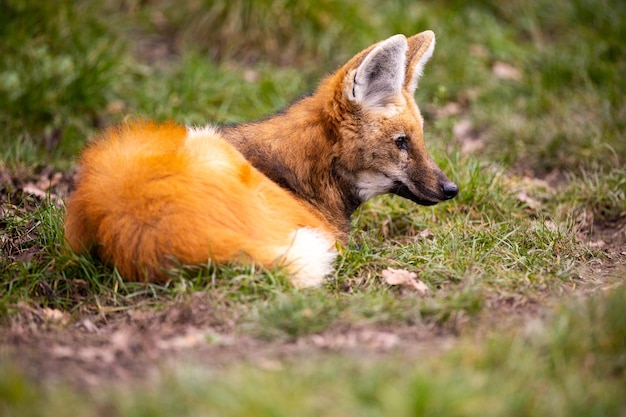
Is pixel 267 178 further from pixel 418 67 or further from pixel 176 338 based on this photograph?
pixel 418 67

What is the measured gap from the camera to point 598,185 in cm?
543

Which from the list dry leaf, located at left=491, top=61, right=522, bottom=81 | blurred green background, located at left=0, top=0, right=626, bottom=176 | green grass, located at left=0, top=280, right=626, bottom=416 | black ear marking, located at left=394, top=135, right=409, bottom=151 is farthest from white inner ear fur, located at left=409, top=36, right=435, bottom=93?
dry leaf, located at left=491, top=61, right=522, bottom=81

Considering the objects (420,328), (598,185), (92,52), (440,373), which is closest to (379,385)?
(440,373)

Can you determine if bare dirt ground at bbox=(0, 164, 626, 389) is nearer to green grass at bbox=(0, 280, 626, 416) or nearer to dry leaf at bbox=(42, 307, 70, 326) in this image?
dry leaf at bbox=(42, 307, 70, 326)

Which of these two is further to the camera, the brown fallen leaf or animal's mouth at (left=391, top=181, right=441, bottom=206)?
animal's mouth at (left=391, top=181, right=441, bottom=206)

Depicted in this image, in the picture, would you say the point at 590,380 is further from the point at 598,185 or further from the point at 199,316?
the point at 598,185

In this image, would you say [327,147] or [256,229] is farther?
[327,147]

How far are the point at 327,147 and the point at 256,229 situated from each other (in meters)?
0.92

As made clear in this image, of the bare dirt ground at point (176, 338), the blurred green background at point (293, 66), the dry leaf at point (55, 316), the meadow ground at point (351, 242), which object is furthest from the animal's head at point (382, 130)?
the dry leaf at point (55, 316)

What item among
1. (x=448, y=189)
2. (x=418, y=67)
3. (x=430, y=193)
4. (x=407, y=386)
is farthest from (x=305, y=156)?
(x=407, y=386)

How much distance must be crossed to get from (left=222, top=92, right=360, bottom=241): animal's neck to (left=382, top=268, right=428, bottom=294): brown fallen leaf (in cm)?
55

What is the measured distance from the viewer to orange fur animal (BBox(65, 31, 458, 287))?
11.6ft

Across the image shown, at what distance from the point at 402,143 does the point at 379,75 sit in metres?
0.44

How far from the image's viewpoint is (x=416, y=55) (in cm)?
465
